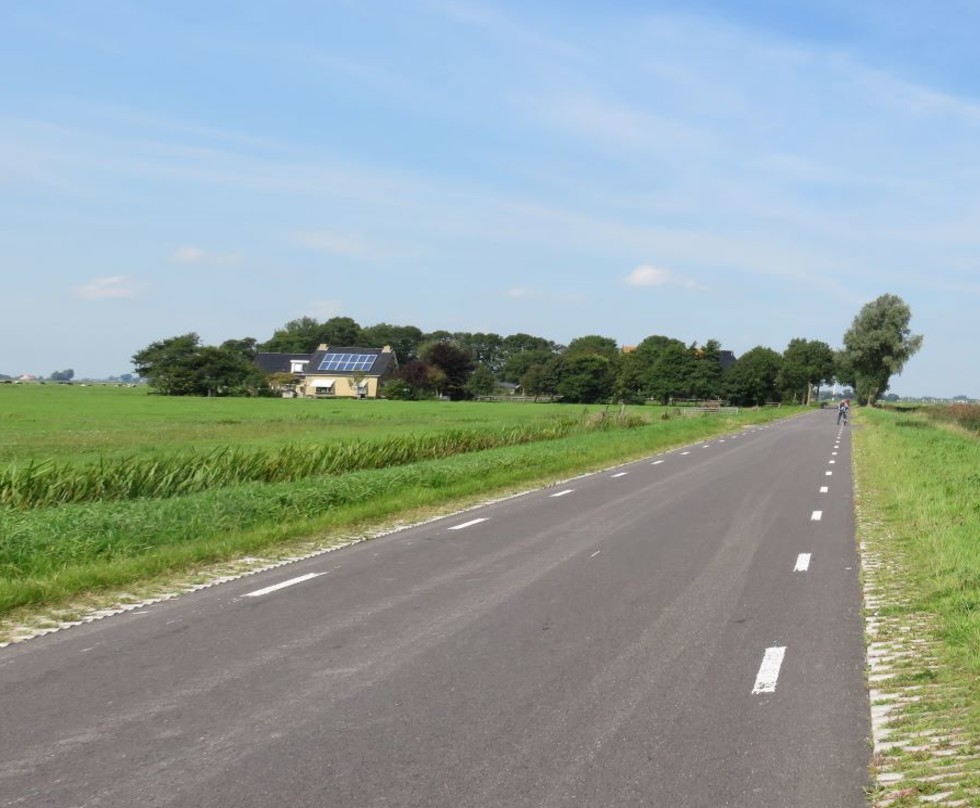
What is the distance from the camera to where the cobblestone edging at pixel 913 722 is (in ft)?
14.5

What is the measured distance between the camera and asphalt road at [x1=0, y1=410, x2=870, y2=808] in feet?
14.7

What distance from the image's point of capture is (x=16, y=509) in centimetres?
1486

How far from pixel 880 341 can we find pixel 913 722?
323 ft

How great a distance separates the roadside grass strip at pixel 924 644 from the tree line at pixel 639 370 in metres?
87.3

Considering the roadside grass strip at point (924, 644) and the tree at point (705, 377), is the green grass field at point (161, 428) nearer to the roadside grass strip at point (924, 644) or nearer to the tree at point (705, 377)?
the roadside grass strip at point (924, 644)

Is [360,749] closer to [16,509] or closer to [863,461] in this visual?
[16,509]

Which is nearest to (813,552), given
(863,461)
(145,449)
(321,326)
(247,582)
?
(247,582)

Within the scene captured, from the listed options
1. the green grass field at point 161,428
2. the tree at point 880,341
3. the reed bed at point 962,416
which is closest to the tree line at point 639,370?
the tree at point 880,341

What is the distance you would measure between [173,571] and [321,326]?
190 m

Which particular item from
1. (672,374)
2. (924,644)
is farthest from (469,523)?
(672,374)

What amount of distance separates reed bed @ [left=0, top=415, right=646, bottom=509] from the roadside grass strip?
11.8 meters

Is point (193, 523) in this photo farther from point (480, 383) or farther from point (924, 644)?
point (480, 383)

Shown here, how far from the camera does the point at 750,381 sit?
467 feet

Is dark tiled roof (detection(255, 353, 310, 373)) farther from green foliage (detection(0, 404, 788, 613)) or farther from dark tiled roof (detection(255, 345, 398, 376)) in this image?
green foliage (detection(0, 404, 788, 613))
